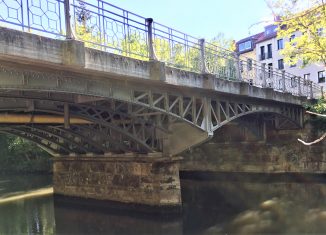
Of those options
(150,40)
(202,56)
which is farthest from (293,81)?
(150,40)

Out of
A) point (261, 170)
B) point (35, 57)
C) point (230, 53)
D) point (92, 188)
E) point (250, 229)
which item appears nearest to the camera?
point (35, 57)

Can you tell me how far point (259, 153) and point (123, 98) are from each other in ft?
59.7

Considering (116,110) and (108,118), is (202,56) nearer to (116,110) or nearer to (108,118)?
(116,110)

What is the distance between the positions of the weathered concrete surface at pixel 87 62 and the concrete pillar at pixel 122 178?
16.0ft

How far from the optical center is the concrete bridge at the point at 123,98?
30.5ft

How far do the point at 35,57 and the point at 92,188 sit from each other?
15141mm

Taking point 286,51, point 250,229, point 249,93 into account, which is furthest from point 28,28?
point 249,93

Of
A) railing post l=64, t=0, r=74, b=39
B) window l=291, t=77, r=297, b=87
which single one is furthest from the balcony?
railing post l=64, t=0, r=74, b=39

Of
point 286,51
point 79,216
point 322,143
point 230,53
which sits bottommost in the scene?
point 79,216

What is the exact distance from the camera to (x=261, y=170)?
2870 centimetres

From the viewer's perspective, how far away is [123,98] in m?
12.6

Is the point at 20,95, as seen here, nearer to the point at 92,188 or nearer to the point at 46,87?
the point at 46,87

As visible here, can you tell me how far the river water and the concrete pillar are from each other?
2.84 feet

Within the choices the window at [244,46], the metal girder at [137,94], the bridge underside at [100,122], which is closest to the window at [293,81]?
the metal girder at [137,94]
